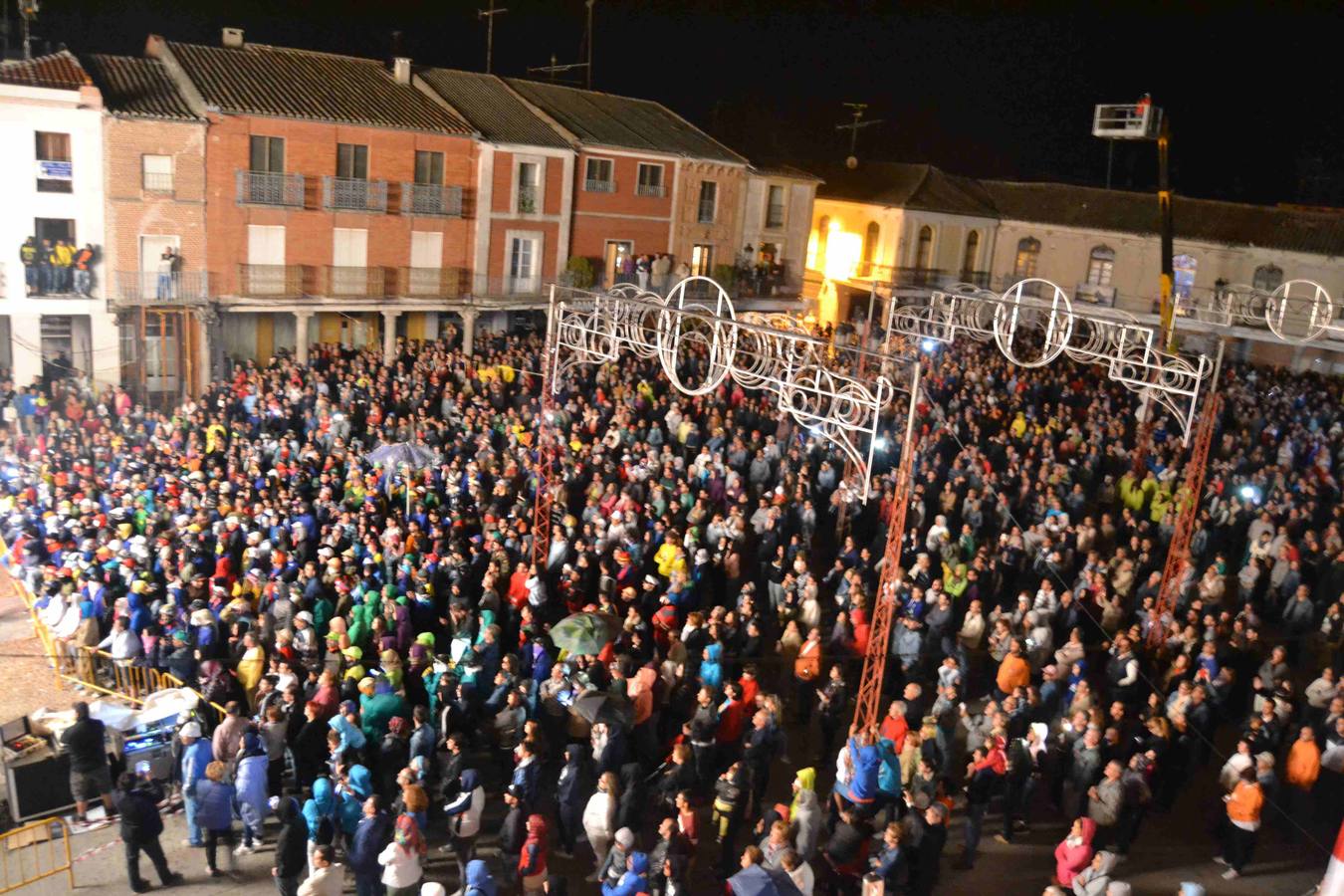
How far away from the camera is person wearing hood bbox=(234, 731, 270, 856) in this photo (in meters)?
8.28

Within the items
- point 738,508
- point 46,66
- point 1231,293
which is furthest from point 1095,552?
point 46,66

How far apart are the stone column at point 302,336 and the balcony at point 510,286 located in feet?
15.6

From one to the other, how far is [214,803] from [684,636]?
456cm

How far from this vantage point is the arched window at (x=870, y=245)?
133ft

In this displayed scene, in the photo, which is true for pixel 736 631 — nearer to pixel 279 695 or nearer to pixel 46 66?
pixel 279 695

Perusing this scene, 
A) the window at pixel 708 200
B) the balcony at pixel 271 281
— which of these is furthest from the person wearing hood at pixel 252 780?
the window at pixel 708 200

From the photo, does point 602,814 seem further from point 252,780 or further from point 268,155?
point 268,155

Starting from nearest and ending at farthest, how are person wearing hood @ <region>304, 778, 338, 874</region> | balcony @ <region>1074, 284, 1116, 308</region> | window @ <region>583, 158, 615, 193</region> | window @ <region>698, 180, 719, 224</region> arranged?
person wearing hood @ <region>304, 778, 338, 874</region> < window @ <region>583, 158, 615, 193</region> < window @ <region>698, 180, 719, 224</region> < balcony @ <region>1074, 284, 1116, 308</region>

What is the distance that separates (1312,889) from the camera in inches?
356

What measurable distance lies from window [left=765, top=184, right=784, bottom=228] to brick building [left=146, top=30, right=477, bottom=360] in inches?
455

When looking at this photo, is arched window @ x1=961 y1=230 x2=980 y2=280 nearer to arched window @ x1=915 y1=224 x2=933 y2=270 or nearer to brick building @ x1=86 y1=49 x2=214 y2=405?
arched window @ x1=915 y1=224 x2=933 y2=270

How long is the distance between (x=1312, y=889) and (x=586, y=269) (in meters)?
24.1

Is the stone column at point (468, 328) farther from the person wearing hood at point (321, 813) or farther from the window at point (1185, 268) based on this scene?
the window at point (1185, 268)

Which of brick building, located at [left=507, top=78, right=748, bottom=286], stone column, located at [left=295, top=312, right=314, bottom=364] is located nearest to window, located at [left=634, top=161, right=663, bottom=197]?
brick building, located at [left=507, top=78, right=748, bottom=286]
